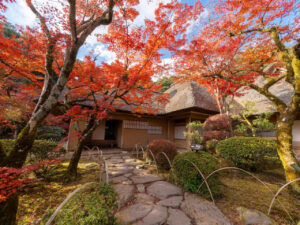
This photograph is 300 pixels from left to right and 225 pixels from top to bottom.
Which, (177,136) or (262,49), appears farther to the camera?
(177,136)

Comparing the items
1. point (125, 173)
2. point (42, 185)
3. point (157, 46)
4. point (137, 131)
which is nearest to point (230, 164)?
point (125, 173)

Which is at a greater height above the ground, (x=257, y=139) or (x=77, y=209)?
(x=257, y=139)

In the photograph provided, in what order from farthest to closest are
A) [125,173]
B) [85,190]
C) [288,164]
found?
1. [125,173]
2. [288,164]
3. [85,190]

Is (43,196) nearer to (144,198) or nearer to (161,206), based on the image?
(144,198)

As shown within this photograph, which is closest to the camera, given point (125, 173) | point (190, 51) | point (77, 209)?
point (77, 209)

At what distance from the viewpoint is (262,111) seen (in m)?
7.92

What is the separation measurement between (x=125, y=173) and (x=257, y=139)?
15.6 ft

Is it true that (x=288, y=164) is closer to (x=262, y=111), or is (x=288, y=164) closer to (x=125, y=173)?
(x=125, y=173)

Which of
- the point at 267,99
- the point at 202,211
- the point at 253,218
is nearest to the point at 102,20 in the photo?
the point at 202,211

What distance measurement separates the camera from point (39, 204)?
7.89ft

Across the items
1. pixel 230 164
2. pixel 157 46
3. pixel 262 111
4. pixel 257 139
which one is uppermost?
pixel 157 46

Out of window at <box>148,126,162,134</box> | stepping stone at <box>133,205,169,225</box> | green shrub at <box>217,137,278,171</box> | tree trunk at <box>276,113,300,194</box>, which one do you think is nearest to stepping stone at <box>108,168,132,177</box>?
stepping stone at <box>133,205,169,225</box>

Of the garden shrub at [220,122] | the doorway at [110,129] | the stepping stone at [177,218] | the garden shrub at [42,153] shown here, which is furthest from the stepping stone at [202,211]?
the doorway at [110,129]

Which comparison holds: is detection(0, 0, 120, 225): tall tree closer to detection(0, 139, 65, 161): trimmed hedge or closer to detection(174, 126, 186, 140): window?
detection(0, 139, 65, 161): trimmed hedge
